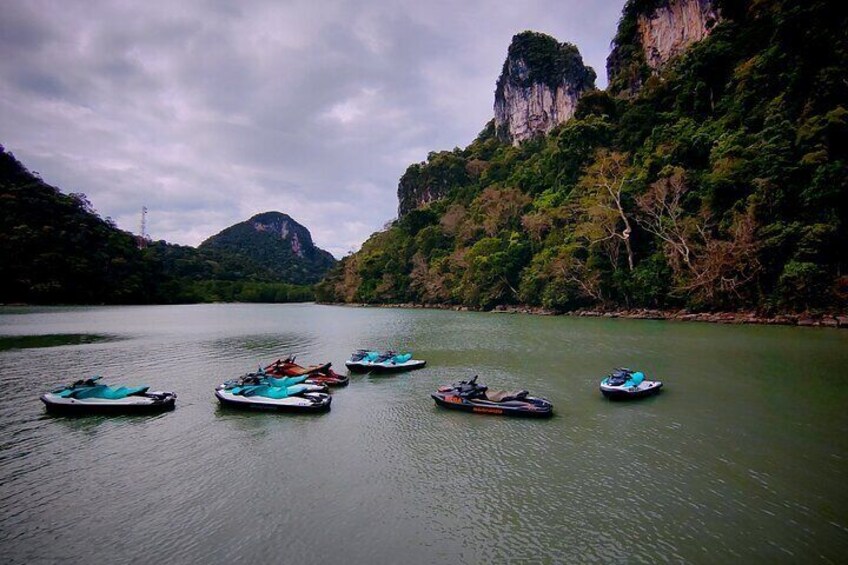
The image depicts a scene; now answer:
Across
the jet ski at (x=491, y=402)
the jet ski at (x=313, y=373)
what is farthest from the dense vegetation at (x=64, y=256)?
the jet ski at (x=491, y=402)

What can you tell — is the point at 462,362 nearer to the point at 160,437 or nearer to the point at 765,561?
the point at 160,437

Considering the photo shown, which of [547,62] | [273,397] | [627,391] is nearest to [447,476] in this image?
[273,397]

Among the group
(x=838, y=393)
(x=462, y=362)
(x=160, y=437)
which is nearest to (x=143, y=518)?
(x=160, y=437)

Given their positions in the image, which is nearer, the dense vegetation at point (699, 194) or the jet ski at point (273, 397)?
the jet ski at point (273, 397)

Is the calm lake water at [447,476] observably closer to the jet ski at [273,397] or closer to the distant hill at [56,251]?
the jet ski at [273,397]

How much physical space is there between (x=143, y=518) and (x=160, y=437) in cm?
536

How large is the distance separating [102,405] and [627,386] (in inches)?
761

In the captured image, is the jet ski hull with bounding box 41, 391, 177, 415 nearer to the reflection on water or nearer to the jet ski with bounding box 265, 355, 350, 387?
the jet ski with bounding box 265, 355, 350, 387

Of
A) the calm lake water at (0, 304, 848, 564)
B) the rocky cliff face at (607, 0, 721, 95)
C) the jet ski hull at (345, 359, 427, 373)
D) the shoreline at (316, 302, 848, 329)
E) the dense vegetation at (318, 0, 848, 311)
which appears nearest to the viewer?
A: the calm lake water at (0, 304, 848, 564)

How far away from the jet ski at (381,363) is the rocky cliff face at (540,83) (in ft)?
294

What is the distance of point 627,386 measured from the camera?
15109mm

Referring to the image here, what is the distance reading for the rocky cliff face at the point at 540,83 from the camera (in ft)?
315

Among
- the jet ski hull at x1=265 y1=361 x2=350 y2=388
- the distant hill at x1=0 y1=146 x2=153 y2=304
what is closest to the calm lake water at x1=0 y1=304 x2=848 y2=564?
the jet ski hull at x1=265 y1=361 x2=350 y2=388

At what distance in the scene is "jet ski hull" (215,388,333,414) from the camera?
48.1ft
